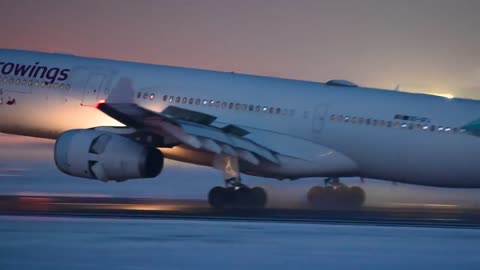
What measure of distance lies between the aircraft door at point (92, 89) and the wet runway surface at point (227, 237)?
12.5 feet

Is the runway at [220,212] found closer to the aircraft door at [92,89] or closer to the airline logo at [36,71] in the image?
the aircraft door at [92,89]

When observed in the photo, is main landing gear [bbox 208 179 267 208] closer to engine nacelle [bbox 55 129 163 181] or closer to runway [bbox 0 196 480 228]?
runway [bbox 0 196 480 228]

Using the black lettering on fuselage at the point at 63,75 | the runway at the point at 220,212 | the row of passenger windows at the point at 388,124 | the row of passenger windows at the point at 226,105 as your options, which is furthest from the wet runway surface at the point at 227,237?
the black lettering on fuselage at the point at 63,75

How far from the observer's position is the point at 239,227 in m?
19.6

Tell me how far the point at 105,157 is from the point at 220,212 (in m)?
3.25

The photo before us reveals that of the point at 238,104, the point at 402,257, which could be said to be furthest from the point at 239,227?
the point at 238,104

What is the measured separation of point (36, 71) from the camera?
28844 mm

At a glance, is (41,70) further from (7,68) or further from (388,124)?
(388,124)

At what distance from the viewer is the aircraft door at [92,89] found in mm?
28016

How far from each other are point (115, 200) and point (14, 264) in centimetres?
1270

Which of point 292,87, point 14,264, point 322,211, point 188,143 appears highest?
point 292,87

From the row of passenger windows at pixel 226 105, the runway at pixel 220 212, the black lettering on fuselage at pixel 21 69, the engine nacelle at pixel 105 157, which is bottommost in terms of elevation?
the runway at pixel 220 212

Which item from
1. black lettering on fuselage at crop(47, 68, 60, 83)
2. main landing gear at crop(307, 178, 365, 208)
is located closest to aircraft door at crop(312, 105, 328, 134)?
main landing gear at crop(307, 178, 365, 208)

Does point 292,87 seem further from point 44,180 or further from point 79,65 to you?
point 44,180
